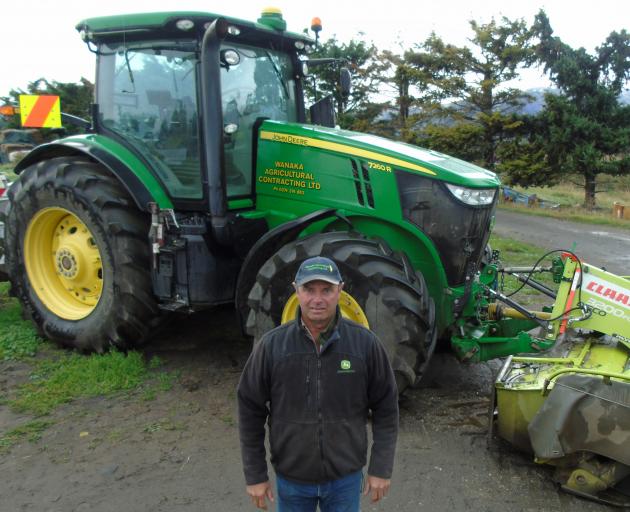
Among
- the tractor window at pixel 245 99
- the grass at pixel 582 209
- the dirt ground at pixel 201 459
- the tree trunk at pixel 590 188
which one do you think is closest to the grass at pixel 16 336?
the dirt ground at pixel 201 459

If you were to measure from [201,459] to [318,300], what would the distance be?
182cm

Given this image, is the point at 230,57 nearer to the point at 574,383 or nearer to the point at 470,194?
the point at 470,194

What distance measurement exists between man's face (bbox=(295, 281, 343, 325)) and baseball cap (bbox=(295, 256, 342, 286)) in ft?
0.07

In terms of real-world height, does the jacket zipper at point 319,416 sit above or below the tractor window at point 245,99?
below

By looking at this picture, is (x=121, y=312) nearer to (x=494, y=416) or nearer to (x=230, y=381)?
(x=230, y=381)

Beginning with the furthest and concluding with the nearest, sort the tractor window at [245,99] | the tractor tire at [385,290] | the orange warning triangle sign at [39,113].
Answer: the orange warning triangle sign at [39,113], the tractor window at [245,99], the tractor tire at [385,290]

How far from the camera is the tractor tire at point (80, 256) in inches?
176

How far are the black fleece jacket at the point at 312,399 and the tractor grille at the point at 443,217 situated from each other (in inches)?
74.1

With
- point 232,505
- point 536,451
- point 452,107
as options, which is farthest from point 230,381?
point 452,107

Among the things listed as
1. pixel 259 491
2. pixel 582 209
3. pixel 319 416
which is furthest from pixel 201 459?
pixel 582 209

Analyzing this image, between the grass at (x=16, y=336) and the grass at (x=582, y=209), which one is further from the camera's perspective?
the grass at (x=582, y=209)

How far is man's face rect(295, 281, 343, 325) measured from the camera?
1976mm

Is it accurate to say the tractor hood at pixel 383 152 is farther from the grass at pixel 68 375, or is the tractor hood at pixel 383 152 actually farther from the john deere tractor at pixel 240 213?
the grass at pixel 68 375

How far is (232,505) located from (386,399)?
1269 mm
